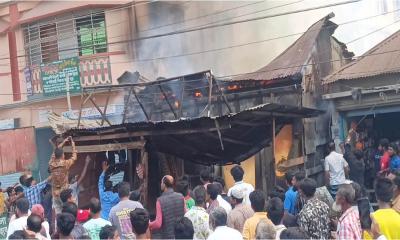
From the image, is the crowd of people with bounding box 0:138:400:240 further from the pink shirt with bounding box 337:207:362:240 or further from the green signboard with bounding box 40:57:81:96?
the green signboard with bounding box 40:57:81:96

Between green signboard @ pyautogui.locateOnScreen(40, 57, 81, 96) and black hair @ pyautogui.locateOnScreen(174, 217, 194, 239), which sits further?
green signboard @ pyautogui.locateOnScreen(40, 57, 81, 96)

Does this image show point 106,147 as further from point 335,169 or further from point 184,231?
point 184,231

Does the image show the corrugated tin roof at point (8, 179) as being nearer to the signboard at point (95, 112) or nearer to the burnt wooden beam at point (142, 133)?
the signboard at point (95, 112)

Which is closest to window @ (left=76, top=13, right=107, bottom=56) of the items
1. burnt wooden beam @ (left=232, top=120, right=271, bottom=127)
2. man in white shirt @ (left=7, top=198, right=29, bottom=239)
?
burnt wooden beam @ (left=232, top=120, right=271, bottom=127)

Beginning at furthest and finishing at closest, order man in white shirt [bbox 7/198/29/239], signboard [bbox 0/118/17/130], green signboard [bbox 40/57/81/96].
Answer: signboard [bbox 0/118/17/130] < green signboard [bbox 40/57/81/96] < man in white shirt [bbox 7/198/29/239]

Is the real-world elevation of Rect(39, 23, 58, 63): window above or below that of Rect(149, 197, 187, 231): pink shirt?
above

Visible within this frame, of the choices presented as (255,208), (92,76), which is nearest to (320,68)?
(92,76)

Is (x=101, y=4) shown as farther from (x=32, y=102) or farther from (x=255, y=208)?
(x=255, y=208)

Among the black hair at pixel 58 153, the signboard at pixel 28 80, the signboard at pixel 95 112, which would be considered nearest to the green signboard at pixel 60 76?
the signboard at pixel 28 80

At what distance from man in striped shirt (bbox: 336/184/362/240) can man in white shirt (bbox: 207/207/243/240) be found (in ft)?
3.44

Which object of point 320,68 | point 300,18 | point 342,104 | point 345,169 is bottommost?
point 345,169

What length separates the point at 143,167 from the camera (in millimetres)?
9945

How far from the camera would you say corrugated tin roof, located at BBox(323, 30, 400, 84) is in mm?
13188

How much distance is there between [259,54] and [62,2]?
7.94 m
